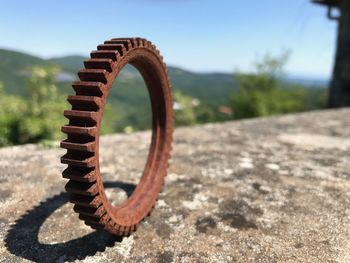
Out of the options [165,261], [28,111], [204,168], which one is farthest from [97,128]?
[28,111]

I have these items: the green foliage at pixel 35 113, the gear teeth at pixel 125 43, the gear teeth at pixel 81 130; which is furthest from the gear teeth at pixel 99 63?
the green foliage at pixel 35 113

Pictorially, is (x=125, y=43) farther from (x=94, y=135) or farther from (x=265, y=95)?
(x=265, y=95)

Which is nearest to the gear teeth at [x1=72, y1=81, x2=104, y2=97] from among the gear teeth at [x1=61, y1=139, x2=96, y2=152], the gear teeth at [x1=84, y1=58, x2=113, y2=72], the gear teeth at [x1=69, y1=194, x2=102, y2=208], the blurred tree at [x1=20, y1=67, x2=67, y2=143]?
the gear teeth at [x1=84, y1=58, x2=113, y2=72]

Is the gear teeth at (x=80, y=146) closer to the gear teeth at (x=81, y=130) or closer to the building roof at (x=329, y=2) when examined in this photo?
the gear teeth at (x=81, y=130)

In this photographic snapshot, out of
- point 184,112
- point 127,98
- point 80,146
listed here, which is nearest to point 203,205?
point 80,146

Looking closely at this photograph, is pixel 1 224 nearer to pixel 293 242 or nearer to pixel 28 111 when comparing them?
pixel 293 242

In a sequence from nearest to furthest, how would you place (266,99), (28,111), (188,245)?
(188,245)
(28,111)
(266,99)

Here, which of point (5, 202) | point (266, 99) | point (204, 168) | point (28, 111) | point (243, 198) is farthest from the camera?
point (266, 99)
